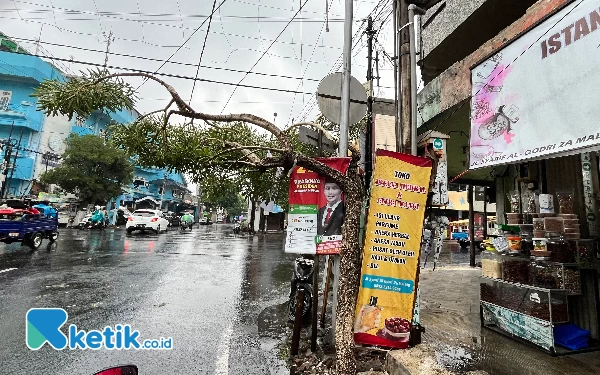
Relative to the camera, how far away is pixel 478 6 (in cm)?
585

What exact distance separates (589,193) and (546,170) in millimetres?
617

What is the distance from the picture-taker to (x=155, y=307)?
19.9ft

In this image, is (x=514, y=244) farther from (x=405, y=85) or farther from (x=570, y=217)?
(x=405, y=85)

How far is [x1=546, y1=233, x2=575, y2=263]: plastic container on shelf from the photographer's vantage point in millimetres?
3969

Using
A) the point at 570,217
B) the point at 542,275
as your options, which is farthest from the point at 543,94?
the point at 542,275

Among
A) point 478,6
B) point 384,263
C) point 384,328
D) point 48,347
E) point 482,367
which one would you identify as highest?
point 478,6

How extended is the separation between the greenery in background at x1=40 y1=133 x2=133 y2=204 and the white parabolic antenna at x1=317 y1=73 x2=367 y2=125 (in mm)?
27829

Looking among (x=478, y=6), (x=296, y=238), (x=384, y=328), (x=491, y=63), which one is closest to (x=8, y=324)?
(x=296, y=238)

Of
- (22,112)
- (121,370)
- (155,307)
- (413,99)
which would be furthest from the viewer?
(22,112)

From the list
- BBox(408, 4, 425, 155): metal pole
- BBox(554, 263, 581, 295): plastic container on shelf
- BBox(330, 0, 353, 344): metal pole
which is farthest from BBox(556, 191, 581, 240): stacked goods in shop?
BBox(330, 0, 353, 344): metal pole

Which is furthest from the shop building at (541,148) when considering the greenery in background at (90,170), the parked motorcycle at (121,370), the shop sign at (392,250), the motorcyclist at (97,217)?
the greenery in background at (90,170)

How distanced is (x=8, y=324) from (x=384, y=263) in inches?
220

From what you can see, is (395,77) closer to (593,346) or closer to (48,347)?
Result: (593,346)

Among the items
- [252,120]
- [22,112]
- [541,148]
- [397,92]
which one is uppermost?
[22,112]
